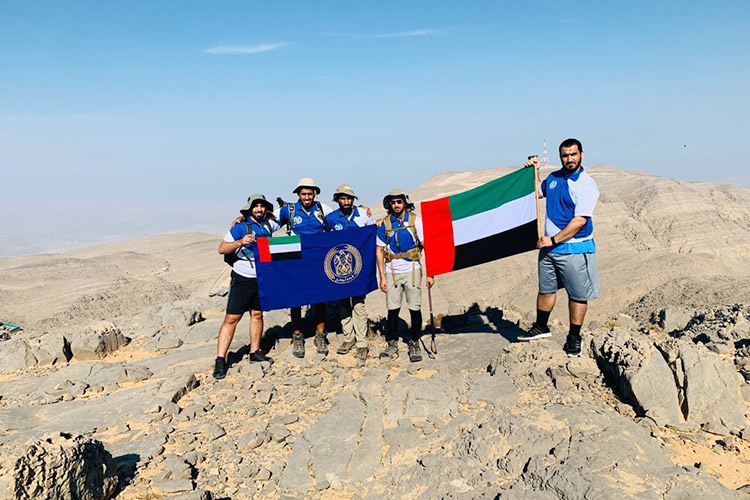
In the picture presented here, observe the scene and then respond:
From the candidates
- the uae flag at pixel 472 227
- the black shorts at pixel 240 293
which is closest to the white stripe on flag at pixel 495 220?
the uae flag at pixel 472 227

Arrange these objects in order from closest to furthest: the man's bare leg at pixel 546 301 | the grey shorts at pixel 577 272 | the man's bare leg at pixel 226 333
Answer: the grey shorts at pixel 577 272, the man's bare leg at pixel 546 301, the man's bare leg at pixel 226 333

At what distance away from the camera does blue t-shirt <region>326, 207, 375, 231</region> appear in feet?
22.5

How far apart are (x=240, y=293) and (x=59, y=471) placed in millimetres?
3104

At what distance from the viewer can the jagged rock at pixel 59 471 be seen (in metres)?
3.26

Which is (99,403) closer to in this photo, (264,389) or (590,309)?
(264,389)

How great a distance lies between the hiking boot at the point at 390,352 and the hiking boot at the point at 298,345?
45.8 inches

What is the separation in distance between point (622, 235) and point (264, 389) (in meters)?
18.4

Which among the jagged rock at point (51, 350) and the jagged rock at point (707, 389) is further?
the jagged rock at point (51, 350)

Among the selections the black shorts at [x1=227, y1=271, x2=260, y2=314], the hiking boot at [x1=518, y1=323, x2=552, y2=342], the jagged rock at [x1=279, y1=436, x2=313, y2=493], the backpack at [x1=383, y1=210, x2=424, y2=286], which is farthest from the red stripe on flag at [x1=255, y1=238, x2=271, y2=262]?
the hiking boot at [x1=518, y1=323, x2=552, y2=342]

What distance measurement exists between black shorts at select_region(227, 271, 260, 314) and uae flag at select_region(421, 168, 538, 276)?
8.00 ft

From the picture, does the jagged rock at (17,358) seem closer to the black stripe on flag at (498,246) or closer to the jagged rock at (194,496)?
the jagged rock at (194,496)

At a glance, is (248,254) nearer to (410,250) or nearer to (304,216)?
(304,216)

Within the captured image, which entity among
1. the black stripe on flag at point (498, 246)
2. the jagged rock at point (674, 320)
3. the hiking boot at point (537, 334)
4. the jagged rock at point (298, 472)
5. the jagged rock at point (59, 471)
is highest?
the black stripe on flag at point (498, 246)

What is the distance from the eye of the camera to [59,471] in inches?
135
